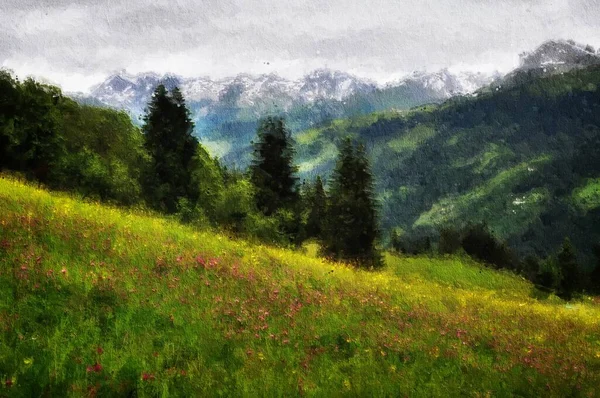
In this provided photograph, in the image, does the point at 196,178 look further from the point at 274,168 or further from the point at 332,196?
the point at 332,196

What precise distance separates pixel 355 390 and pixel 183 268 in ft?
17.9

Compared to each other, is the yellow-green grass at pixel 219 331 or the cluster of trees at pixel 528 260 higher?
the yellow-green grass at pixel 219 331

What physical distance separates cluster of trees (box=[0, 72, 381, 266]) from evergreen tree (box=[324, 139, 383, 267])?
0.10 metres

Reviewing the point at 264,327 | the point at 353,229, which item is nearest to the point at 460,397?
the point at 264,327

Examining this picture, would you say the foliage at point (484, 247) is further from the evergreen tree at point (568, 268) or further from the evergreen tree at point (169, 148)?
the evergreen tree at point (169, 148)

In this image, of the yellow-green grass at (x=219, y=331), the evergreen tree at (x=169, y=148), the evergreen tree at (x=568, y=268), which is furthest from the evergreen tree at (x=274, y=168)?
the evergreen tree at (x=568, y=268)

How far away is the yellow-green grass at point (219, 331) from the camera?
6.26 metres

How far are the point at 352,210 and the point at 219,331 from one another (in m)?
39.0

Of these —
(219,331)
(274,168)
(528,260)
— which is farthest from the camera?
(528,260)

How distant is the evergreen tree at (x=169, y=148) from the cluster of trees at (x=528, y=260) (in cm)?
3727

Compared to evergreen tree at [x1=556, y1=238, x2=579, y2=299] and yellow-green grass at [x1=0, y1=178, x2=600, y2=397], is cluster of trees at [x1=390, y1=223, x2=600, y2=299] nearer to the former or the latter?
evergreen tree at [x1=556, y1=238, x2=579, y2=299]

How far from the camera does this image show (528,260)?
117 meters

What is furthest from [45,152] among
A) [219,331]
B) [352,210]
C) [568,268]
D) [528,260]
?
[528,260]

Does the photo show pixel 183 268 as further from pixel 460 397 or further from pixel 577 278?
pixel 577 278
